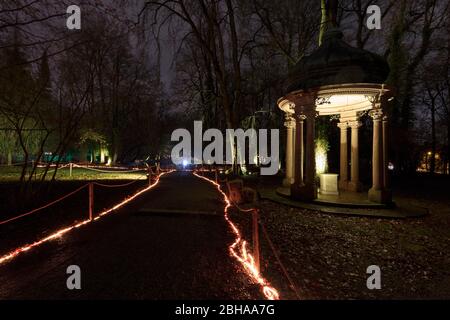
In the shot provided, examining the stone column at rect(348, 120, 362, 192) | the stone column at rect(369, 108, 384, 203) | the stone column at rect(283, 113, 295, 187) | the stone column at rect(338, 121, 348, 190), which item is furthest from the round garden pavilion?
the stone column at rect(283, 113, 295, 187)

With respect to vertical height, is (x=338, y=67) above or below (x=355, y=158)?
above

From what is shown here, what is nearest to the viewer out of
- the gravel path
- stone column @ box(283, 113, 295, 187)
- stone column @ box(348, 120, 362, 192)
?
the gravel path

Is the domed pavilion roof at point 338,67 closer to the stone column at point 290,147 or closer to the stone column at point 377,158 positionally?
the stone column at point 377,158

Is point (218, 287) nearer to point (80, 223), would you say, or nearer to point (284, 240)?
point (284, 240)

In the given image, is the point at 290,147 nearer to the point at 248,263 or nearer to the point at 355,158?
the point at 355,158

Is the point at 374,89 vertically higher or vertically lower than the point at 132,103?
lower

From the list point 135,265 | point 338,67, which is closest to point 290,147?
point 338,67

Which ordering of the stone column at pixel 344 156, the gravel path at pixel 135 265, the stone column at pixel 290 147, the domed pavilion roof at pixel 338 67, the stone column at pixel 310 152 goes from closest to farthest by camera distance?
1. the gravel path at pixel 135 265
2. the domed pavilion roof at pixel 338 67
3. the stone column at pixel 310 152
4. the stone column at pixel 344 156
5. the stone column at pixel 290 147

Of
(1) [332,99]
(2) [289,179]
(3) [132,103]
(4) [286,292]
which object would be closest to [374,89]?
(1) [332,99]

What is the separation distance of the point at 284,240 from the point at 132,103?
130 ft

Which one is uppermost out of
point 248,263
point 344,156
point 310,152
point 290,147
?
point 290,147

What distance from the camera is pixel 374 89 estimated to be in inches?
386

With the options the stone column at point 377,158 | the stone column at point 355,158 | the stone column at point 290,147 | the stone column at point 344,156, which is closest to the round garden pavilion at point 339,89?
the stone column at point 377,158

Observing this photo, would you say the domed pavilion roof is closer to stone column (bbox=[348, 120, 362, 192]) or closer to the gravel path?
stone column (bbox=[348, 120, 362, 192])
